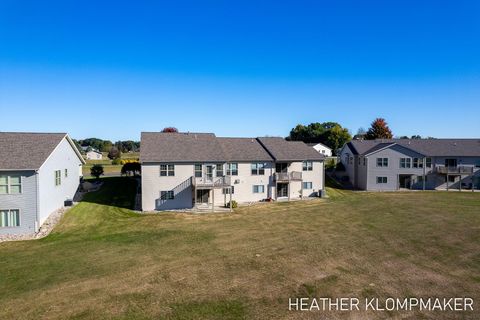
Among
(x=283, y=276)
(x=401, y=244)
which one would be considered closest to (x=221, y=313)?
(x=283, y=276)

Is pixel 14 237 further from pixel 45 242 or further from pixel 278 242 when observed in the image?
pixel 278 242

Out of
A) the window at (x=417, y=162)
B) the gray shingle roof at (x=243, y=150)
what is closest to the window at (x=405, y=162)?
the window at (x=417, y=162)

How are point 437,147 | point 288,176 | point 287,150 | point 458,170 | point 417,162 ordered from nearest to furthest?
point 288,176, point 287,150, point 458,170, point 417,162, point 437,147

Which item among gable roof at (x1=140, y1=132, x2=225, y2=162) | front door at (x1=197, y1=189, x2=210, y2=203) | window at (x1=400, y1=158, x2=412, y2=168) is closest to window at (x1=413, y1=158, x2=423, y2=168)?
window at (x1=400, y1=158, x2=412, y2=168)

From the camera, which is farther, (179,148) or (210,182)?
(179,148)

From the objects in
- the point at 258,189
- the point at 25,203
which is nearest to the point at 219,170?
the point at 258,189

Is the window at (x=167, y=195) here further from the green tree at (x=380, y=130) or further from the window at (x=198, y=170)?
the green tree at (x=380, y=130)

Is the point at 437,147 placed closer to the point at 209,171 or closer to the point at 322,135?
the point at 209,171
